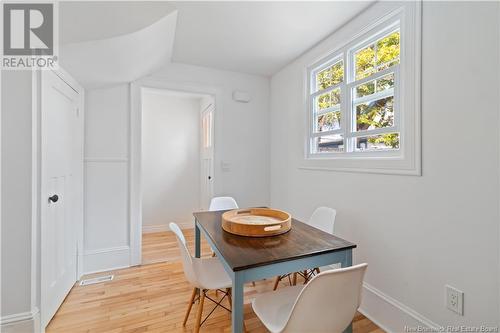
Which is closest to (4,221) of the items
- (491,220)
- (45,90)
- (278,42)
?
(45,90)

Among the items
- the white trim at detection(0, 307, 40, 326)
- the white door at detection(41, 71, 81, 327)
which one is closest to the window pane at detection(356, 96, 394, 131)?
the white door at detection(41, 71, 81, 327)

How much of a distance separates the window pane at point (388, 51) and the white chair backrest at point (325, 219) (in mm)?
1189

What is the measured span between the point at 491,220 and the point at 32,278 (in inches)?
105

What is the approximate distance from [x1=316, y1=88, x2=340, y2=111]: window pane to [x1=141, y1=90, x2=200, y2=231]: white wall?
89.4 inches

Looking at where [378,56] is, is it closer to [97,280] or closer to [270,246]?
[270,246]

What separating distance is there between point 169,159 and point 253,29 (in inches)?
99.3

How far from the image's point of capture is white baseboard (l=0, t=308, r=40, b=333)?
1.43m

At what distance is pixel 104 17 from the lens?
1.71m

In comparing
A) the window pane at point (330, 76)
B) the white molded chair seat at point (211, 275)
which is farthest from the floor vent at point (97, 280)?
the window pane at point (330, 76)

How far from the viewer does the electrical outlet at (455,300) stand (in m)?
1.28

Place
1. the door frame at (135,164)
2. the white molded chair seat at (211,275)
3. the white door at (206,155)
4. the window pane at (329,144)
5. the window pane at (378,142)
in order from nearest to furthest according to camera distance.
→ the white molded chair seat at (211,275) → the window pane at (378,142) → the window pane at (329,144) → the door frame at (135,164) → the white door at (206,155)

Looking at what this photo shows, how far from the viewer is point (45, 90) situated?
158 cm

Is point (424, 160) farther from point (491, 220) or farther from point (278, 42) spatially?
point (278, 42)

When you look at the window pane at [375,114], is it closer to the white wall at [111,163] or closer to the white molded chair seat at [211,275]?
the white molded chair seat at [211,275]
